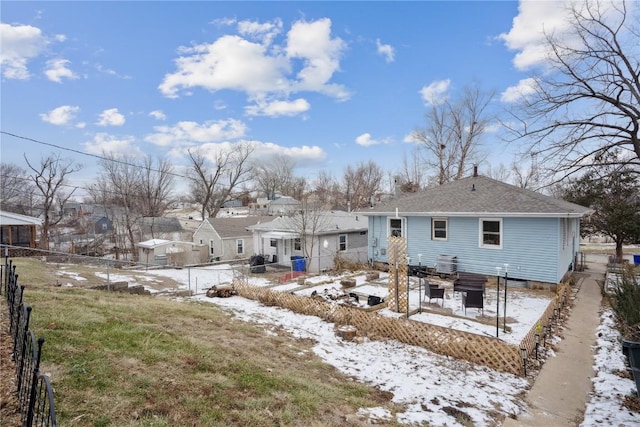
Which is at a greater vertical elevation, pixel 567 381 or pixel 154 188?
pixel 154 188

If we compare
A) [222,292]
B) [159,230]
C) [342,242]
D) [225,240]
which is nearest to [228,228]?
[225,240]

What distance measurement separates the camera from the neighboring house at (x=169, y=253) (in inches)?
1024

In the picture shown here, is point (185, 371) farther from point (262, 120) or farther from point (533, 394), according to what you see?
point (262, 120)

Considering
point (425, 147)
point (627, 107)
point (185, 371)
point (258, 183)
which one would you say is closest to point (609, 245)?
point (425, 147)

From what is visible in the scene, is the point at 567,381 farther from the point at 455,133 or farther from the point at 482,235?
the point at 455,133

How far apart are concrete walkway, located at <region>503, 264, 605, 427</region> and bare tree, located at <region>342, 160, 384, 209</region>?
44671 millimetres

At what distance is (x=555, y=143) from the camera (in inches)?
553

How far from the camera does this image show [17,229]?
25.5 metres

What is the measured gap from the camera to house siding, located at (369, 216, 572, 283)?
44.4ft

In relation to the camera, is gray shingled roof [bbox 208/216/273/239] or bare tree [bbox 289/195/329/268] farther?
gray shingled roof [bbox 208/216/273/239]

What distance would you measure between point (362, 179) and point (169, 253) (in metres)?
35.8

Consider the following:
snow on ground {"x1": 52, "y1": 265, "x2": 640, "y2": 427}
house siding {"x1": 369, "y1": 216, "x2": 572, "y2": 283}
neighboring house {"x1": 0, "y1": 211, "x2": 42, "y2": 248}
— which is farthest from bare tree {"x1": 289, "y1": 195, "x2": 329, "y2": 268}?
neighboring house {"x1": 0, "y1": 211, "x2": 42, "y2": 248}

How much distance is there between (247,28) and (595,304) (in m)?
17.9

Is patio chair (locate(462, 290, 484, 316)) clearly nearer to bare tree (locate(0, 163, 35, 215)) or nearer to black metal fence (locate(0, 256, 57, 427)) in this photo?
black metal fence (locate(0, 256, 57, 427))
